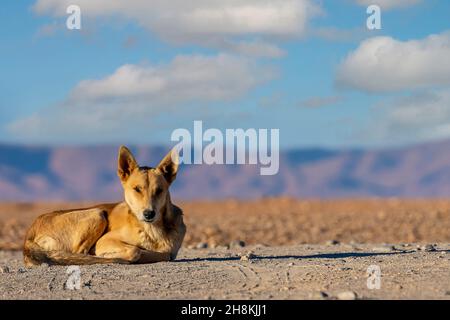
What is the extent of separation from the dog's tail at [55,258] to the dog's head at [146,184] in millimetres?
816

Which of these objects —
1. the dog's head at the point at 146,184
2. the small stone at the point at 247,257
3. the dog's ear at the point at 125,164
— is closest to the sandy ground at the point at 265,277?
the small stone at the point at 247,257

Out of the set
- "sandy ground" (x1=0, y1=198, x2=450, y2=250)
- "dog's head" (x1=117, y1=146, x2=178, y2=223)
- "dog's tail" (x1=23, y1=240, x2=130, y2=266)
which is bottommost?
"dog's tail" (x1=23, y1=240, x2=130, y2=266)

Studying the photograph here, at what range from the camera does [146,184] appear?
11.7 meters

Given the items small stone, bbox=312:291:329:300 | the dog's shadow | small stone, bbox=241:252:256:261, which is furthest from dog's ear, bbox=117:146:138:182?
small stone, bbox=312:291:329:300

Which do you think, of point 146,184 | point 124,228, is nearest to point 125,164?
point 146,184

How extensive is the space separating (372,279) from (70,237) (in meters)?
4.83

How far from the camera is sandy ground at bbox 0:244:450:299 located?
30.0 ft

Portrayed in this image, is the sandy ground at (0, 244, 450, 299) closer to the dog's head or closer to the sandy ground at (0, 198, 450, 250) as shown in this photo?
the dog's head

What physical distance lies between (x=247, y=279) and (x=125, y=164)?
290 centimetres

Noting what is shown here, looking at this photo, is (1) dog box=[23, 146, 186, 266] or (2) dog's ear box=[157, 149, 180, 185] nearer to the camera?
(1) dog box=[23, 146, 186, 266]

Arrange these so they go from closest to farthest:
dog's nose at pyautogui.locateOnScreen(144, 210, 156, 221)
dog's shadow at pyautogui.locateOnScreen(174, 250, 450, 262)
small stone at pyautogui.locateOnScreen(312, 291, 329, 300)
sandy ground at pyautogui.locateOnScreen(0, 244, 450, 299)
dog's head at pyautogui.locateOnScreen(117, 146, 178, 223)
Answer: small stone at pyautogui.locateOnScreen(312, 291, 329, 300), sandy ground at pyautogui.locateOnScreen(0, 244, 450, 299), dog's nose at pyautogui.locateOnScreen(144, 210, 156, 221), dog's head at pyautogui.locateOnScreen(117, 146, 178, 223), dog's shadow at pyautogui.locateOnScreen(174, 250, 450, 262)
